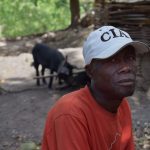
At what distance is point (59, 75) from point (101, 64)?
24.7 ft

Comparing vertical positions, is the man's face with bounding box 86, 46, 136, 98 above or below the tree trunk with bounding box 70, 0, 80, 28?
above

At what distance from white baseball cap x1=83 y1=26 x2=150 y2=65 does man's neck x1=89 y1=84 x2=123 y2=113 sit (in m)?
0.16

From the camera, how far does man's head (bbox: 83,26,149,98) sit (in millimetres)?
2271

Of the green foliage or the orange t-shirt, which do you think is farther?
the green foliage

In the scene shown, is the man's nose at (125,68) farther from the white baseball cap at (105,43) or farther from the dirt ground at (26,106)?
the dirt ground at (26,106)

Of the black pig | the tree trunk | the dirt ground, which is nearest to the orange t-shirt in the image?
the dirt ground

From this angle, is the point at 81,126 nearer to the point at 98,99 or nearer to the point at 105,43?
the point at 98,99

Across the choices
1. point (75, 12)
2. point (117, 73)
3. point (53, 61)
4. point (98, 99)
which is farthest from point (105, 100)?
point (75, 12)

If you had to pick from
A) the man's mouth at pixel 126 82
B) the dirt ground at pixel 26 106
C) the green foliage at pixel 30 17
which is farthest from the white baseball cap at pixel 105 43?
the green foliage at pixel 30 17

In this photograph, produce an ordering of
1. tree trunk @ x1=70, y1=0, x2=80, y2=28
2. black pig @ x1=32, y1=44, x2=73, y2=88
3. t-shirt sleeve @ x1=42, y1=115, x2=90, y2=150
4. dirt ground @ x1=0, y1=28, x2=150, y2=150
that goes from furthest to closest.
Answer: tree trunk @ x1=70, y1=0, x2=80, y2=28 → black pig @ x1=32, y1=44, x2=73, y2=88 → dirt ground @ x1=0, y1=28, x2=150, y2=150 → t-shirt sleeve @ x1=42, y1=115, x2=90, y2=150

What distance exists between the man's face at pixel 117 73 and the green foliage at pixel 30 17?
24.2m

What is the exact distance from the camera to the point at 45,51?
10680 mm

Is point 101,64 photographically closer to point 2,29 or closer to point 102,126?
point 102,126

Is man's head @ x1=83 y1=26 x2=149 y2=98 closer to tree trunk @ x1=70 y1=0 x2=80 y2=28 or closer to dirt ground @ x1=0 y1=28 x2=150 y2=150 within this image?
dirt ground @ x1=0 y1=28 x2=150 y2=150
